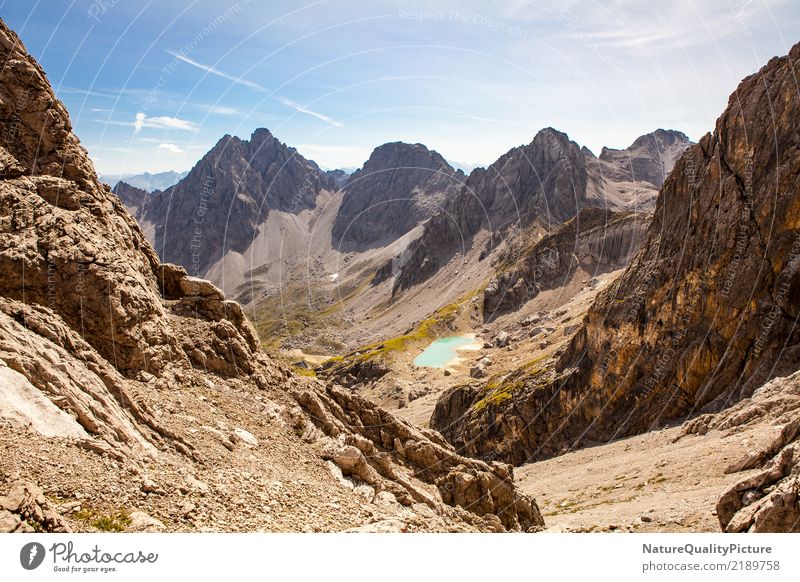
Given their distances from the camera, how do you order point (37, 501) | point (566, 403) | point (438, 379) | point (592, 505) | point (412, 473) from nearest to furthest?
point (37, 501)
point (412, 473)
point (592, 505)
point (566, 403)
point (438, 379)

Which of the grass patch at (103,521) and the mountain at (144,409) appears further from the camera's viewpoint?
the mountain at (144,409)

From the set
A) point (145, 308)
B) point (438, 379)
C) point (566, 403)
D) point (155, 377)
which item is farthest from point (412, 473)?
point (438, 379)

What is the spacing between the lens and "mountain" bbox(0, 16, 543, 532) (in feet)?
53.7

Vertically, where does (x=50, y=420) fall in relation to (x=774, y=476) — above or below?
above

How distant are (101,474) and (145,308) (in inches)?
483

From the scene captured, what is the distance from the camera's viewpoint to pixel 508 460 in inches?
2938

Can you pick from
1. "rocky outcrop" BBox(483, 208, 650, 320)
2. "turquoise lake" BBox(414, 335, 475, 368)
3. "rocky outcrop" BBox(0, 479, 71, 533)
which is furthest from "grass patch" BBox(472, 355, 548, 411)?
"rocky outcrop" BBox(483, 208, 650, 320)

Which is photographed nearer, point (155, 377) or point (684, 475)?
point (155, 377)

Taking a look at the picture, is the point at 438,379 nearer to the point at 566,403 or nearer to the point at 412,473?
the point at 566,403

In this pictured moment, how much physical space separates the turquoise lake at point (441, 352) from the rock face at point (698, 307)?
66857 millimetres

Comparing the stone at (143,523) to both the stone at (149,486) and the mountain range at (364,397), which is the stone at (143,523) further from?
the stone at (149,486)
